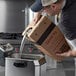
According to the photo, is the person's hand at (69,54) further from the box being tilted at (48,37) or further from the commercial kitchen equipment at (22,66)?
the commercial kitchen equipment at (22,66)

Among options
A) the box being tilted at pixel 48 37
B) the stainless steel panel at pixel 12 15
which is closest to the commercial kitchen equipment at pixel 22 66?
the box being tilted at pixel 48 37

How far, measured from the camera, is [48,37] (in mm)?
1548

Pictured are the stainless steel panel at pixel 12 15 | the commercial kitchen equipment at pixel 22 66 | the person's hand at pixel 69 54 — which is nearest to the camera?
the person's hand at pixel 69 54

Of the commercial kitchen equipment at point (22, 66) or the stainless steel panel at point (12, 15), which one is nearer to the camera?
the commercial kitchen equipment at point (22, 66)

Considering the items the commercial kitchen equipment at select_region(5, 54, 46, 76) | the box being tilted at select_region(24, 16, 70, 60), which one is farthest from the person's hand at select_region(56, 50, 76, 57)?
the commercial kitchen equipment at select_region(5, 54, 46, 76)

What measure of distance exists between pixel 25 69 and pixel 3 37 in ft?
2.92

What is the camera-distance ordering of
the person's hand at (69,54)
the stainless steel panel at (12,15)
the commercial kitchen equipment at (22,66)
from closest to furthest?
the person's hand at (69,54) → the commercial kitchen equipment at (22,66) → the stainless steel panel at (12,15)

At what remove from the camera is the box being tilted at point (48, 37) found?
4.97ft

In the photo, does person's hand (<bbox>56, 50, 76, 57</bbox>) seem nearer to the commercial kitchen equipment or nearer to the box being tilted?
the box being tilted

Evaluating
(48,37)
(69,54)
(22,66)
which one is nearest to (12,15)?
(22,66)

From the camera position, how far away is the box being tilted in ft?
4.97

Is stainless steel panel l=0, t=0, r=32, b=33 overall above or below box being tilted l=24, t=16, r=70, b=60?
above

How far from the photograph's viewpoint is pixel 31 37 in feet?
4.90

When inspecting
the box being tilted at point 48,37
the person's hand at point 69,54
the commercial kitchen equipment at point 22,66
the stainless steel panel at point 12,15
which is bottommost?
the commercial kitchen equipment at point 22,66
